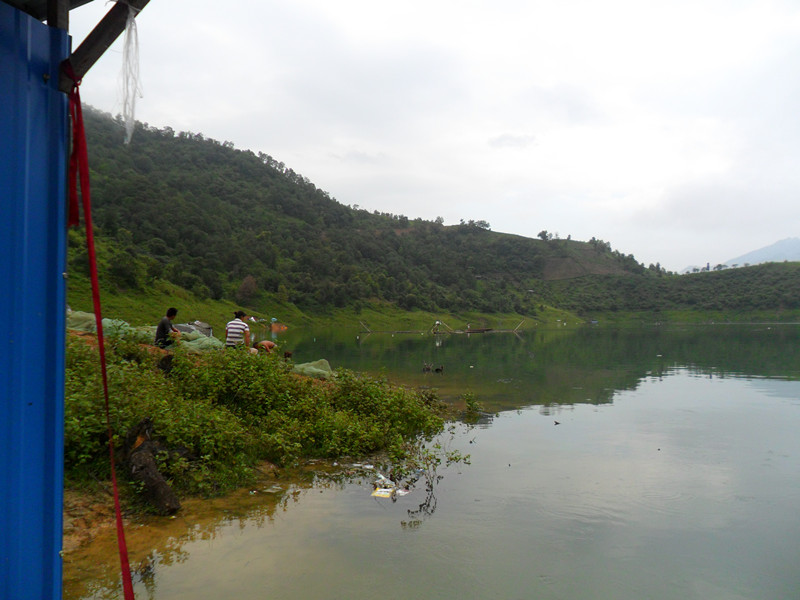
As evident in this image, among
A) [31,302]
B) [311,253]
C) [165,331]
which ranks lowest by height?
[165,331]

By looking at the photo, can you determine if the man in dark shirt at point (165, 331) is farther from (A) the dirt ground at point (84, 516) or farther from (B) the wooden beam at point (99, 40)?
(B) the wooden beam at point (99, 40)

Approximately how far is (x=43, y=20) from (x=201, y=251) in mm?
59012

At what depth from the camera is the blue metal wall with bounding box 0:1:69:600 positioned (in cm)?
241

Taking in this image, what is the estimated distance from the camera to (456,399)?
1479cm

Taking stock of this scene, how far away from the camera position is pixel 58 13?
2584 millimetres

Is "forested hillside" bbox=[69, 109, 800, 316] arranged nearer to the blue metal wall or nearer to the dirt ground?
the dirt ground

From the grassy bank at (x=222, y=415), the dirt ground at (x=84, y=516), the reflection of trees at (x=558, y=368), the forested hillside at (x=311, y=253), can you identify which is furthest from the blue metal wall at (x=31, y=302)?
the forested hillside at (x=311, y=253)

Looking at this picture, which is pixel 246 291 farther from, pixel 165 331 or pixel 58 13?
pixel 58 13

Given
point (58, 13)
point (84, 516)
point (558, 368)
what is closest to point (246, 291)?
point (558, 368)

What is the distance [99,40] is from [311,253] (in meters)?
71.2

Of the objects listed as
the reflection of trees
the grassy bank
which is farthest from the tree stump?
the reflection of trees

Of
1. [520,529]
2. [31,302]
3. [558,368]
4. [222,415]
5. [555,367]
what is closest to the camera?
[31,302]

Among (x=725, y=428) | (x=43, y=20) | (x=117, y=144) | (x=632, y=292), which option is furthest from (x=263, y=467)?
(x=632, y=292)

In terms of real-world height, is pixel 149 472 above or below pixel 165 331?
below
